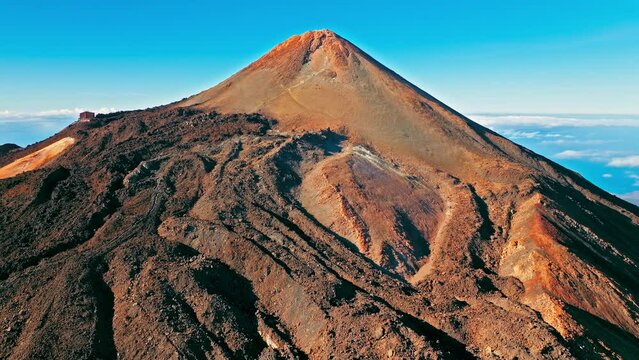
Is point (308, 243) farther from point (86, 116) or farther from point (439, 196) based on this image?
point (86, 116)

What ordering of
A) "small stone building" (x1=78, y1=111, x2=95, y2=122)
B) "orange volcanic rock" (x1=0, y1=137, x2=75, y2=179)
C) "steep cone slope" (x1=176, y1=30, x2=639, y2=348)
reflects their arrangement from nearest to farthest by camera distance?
1. "steep cone slope" (x1=176, y1=30, x2=639, y2=348)
2. "orange volcanic rock" (x1=0, y1=137, x2=75, y2=179)
3. "small stone building" (x1=78, y1=111, x2=95, y2=122)

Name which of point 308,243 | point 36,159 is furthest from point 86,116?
point 308,243

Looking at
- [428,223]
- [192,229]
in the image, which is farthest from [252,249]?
[428,223]

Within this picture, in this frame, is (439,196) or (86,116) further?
(86,116)

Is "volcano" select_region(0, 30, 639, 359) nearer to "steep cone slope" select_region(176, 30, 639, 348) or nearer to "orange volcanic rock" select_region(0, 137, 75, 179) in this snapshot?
"steep cone slope" select_region(176, 30, 639, 348)

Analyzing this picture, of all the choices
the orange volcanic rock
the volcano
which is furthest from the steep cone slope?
the orange volcanic rock

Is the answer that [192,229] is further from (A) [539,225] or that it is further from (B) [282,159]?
(A) [539,225]

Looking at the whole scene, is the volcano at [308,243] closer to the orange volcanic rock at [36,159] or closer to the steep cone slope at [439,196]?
the steep cone slope at [439,196]

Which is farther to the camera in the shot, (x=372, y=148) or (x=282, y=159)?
(x=372, y=148)
